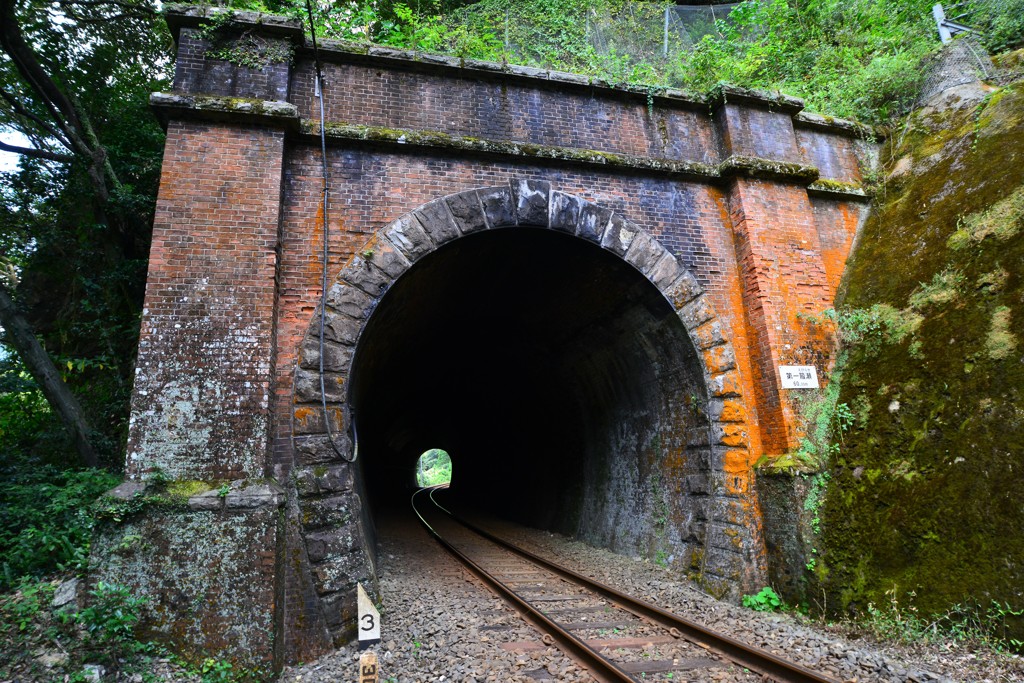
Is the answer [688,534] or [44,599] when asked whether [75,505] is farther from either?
[688,534]

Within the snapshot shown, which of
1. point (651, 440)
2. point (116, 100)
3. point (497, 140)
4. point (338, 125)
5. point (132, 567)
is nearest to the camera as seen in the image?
point (132, 567)

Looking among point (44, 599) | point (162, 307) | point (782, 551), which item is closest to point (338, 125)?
point (162, 307)

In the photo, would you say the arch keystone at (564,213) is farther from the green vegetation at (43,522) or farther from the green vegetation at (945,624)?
the green vegetation at (43,522)

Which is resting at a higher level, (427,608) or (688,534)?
(688,534)

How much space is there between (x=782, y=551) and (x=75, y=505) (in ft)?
23.7

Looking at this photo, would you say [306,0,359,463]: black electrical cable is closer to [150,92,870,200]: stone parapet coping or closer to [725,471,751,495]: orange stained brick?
[150,92,870,200]: stone parapet coping

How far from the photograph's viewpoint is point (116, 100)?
9219mm

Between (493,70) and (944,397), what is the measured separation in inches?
245

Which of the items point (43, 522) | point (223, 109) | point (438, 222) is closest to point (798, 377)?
point (438, 222)

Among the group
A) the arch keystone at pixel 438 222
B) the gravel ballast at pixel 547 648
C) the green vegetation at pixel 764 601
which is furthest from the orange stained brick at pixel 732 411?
the arch keystone at pixel 438 222

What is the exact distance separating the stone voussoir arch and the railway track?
4.45 feet

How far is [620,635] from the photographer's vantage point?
17.0 ft

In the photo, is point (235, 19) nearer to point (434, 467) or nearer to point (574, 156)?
point (574, 156)

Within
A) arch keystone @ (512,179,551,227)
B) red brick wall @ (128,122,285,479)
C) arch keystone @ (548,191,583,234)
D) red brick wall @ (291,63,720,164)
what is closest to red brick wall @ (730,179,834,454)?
red brick wall @ (291,63,720,164)
